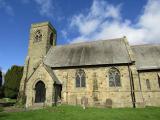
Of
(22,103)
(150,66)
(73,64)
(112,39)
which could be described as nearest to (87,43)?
(112,39)

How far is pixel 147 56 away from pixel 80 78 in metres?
11.4

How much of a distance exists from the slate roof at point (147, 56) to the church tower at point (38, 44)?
16545 mm

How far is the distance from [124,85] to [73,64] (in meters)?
8.33

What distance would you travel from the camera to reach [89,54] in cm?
2652

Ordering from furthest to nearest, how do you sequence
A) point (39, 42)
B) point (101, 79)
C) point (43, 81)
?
point (39, 42)
point (101, 79)
point (43, 81)

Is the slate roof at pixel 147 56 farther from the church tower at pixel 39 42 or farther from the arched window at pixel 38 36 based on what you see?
A: the arched window at pixel 38 36

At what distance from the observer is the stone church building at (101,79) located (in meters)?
21.9

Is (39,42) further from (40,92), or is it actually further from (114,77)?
(114,77)

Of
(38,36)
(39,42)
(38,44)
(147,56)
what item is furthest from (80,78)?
(38,36)

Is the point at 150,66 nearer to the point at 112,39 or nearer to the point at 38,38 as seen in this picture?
the point at 112,39

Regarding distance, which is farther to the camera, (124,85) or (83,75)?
(83,75)

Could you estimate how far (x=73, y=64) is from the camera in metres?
25.0

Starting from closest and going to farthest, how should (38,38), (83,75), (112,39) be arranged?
(83,75) → (112,39) → (38,38)

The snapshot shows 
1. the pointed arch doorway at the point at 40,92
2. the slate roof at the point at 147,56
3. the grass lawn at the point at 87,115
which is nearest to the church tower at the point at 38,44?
the pointed arch doorway at the point at 40,92
